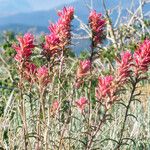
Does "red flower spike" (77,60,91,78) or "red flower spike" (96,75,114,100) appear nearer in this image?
"red flower spike" (96,75,114,100)

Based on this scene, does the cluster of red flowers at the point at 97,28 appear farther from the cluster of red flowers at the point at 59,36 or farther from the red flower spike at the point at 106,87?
the red flower spike at the point at 106,87

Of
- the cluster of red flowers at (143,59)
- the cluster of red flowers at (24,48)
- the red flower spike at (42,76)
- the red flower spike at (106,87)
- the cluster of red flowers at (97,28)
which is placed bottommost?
the red flower spike at (106,87)

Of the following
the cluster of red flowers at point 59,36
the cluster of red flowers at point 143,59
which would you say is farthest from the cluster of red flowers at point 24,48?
the cluster of red flowers at point 143,59

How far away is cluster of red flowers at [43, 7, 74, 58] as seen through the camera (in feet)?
7.13

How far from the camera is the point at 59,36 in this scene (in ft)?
7.24

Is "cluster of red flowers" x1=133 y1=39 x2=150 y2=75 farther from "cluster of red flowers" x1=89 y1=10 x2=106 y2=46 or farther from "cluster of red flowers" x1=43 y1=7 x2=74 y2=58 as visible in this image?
"cluster of red flowers" x1=43 y1=7 x2=74 y2=58

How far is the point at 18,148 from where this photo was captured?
8.71 feet

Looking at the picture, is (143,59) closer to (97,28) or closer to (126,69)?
(126,69)

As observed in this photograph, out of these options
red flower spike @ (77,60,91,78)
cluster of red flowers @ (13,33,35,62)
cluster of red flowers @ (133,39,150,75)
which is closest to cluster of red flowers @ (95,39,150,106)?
cluster of red flowers @ (133,39,150,75)

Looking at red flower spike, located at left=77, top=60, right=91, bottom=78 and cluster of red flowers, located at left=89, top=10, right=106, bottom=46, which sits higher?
cluster of red flowers, located at left=89, top=10, right=106, bottom=46

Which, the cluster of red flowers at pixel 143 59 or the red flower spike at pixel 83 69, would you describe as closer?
the cluster of red flowers at pixel 143 59

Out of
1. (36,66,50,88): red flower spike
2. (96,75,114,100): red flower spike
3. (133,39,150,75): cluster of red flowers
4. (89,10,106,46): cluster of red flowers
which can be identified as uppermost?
(89,10,106,46): cluster of red flowers

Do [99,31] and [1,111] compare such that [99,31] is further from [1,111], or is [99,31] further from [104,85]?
[1,111]

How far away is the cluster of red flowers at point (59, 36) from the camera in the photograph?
217cm
